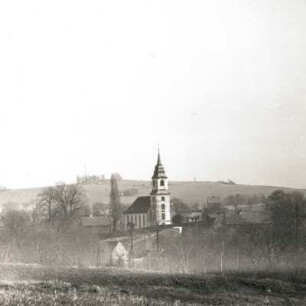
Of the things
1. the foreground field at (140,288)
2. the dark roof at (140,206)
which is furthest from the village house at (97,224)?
the foreground field at (140,288)

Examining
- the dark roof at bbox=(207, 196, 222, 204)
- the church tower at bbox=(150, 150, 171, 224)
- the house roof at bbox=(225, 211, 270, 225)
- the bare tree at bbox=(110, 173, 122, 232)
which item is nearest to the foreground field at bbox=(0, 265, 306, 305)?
the house roof at bbox=(225, 211, 270, 225)

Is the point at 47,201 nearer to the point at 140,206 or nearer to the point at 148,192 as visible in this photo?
the point at 140,206

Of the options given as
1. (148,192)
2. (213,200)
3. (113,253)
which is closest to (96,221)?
(113,253)

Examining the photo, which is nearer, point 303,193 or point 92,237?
point 303,193

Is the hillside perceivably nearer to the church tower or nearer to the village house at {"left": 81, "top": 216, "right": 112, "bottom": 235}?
the church tower

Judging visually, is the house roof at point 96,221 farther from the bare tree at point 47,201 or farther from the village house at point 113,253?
the village house at point 113,253

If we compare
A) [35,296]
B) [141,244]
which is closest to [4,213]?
[141,244]

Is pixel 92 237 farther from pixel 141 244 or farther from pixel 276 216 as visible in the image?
pixel 276 216
